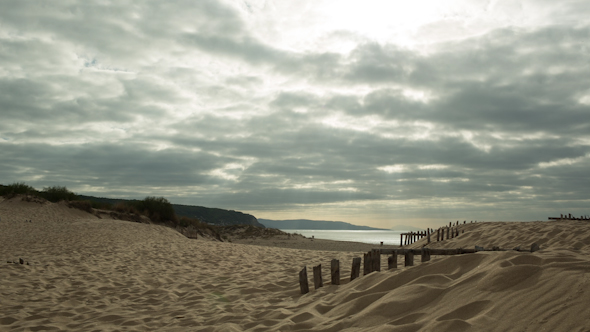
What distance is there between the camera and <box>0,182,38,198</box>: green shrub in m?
31.0

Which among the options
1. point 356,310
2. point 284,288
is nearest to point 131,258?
point 284,288

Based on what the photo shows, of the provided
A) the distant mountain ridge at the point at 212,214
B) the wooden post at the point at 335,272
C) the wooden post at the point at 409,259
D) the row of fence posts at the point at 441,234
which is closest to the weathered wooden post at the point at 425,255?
the wooden post at the point at 409,259

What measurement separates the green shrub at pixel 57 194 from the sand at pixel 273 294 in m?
21.9

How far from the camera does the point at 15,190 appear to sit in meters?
31.5

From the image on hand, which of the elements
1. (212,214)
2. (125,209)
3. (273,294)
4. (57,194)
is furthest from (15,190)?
(212,214)

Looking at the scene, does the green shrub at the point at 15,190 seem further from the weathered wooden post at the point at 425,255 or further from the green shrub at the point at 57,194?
the weathered wooden post at the point at 425,255

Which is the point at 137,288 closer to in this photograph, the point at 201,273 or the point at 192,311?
the point at 201,273

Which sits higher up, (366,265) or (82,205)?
(82,205)

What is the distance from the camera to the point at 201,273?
1104cm

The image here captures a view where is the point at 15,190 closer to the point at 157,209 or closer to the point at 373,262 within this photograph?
the point at 157,209

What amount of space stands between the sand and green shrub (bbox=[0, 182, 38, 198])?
68.9 ft

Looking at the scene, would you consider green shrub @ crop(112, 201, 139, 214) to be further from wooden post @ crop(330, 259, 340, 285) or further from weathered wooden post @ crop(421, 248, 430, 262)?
weathered wooden post @ crop(421, 248, 430, 262)

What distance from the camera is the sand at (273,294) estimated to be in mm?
3863

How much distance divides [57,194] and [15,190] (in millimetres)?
3177
